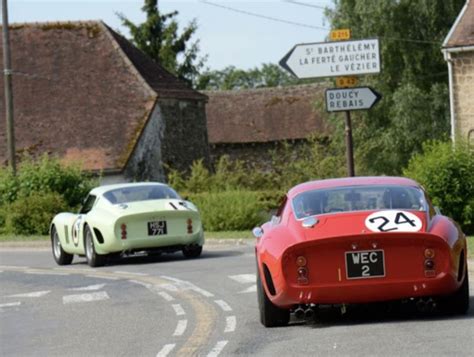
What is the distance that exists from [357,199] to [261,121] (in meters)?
62.6

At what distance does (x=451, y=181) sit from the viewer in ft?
97.6

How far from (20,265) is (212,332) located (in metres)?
14.3

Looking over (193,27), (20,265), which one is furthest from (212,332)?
(193,27)

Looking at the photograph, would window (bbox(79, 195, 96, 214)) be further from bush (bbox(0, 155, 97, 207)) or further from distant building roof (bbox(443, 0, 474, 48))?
distant building roof (bbox(443, 0, 474, 48))

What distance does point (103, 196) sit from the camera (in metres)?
23.6

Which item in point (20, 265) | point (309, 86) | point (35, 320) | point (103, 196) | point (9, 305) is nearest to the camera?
point (35, 320)

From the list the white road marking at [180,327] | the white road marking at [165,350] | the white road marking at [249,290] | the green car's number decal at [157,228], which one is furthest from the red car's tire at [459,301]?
the green car's number decal at [157,228]

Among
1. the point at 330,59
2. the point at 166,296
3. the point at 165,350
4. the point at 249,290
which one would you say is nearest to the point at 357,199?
the point at 165,350

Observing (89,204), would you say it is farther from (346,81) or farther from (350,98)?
(346,81)

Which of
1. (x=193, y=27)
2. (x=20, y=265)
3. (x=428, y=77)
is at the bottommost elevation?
(x=20, y=265)

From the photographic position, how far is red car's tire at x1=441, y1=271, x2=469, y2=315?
40.1 feet

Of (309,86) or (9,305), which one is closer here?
(9,305)

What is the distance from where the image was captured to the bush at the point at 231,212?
35500 millimetres

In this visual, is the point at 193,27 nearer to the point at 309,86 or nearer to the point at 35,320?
the point at 309,86
